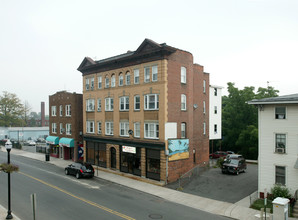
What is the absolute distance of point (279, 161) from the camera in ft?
66.4

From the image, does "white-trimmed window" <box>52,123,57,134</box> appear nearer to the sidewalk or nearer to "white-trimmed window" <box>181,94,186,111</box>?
the sidewalk

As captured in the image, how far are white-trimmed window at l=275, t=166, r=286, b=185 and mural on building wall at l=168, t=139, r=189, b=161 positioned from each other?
31.8ft

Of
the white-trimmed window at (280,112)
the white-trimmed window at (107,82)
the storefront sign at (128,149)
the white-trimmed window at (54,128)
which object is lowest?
the storefront sign at (128,149)

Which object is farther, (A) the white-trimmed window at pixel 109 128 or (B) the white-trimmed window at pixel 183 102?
(A) the white-trimmed window at pixel 109 128

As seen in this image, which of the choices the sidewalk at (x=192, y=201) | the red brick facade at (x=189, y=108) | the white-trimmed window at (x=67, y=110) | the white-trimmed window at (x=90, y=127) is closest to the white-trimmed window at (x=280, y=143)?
the sidewalk at (x=192, y=201)

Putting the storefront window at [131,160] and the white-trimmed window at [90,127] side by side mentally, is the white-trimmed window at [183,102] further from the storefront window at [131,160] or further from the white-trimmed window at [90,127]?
the white-trimmed window at [90,127]

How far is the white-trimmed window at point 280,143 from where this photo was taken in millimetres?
20111

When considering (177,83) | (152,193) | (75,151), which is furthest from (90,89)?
(152,193)

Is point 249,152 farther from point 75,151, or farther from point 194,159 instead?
point 75,151

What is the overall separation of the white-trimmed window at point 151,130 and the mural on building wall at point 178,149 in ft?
6.17

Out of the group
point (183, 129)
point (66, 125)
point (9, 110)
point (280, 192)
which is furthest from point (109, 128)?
point (9, 110)

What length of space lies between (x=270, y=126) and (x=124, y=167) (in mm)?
17145

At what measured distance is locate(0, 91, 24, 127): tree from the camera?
3738 inches

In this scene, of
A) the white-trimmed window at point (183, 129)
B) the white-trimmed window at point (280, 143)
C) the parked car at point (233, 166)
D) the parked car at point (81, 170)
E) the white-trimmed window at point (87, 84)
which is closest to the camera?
the white-trimmed window at point (280, 143)
